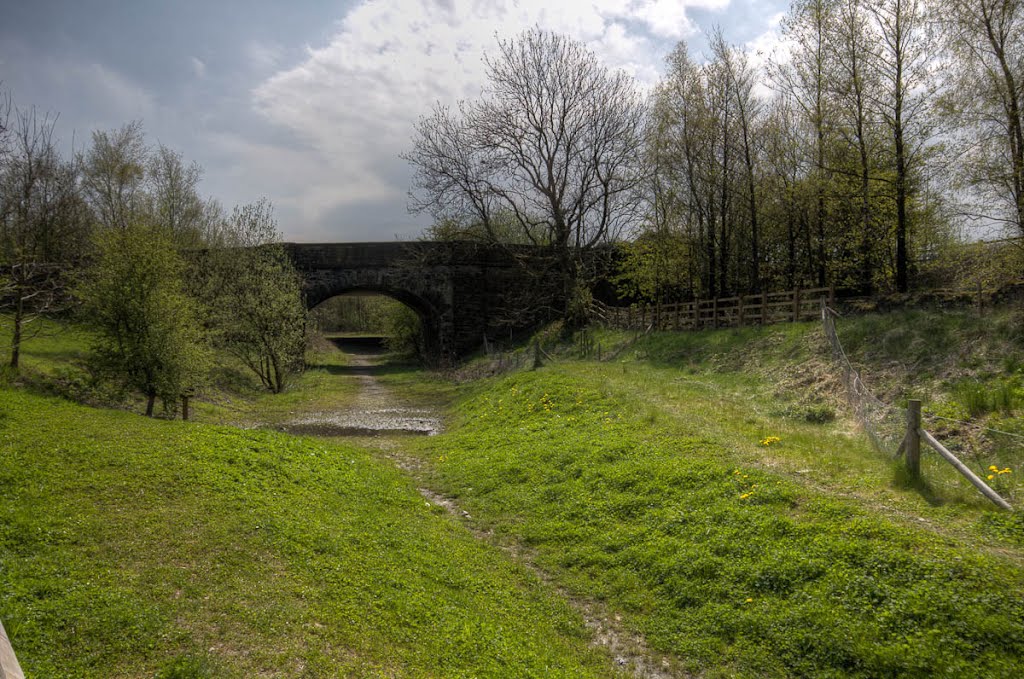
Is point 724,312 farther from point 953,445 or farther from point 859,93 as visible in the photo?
point 953,445

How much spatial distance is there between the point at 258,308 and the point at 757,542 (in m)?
21.2

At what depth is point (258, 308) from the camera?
23188 mm

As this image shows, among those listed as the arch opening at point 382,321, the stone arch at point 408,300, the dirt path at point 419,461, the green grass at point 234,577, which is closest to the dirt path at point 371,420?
the dirt path at point 419,461

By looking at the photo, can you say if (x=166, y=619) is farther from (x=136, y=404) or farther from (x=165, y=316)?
(x=136, y=404)

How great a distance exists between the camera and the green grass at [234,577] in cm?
474

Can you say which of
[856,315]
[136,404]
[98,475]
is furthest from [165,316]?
[856,315]

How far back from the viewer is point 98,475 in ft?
25.5

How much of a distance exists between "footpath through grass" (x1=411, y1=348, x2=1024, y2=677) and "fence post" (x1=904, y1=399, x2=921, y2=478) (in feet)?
1.04

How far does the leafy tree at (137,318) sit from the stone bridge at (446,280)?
58.1 ft

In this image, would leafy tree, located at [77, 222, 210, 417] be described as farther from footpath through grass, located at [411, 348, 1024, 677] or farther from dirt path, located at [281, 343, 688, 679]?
footpath through grass, located at [411, 348, 1024, 677]

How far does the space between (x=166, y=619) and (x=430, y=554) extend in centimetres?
314

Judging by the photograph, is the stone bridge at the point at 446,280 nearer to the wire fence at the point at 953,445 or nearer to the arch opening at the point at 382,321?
the arch opening at the point at 382,321

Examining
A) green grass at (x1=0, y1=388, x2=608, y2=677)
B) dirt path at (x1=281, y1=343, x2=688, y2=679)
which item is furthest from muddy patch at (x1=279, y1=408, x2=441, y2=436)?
green grass at (x1=0, y1=388, x2=608, y2=677)

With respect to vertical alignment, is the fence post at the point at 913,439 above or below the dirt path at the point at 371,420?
above
